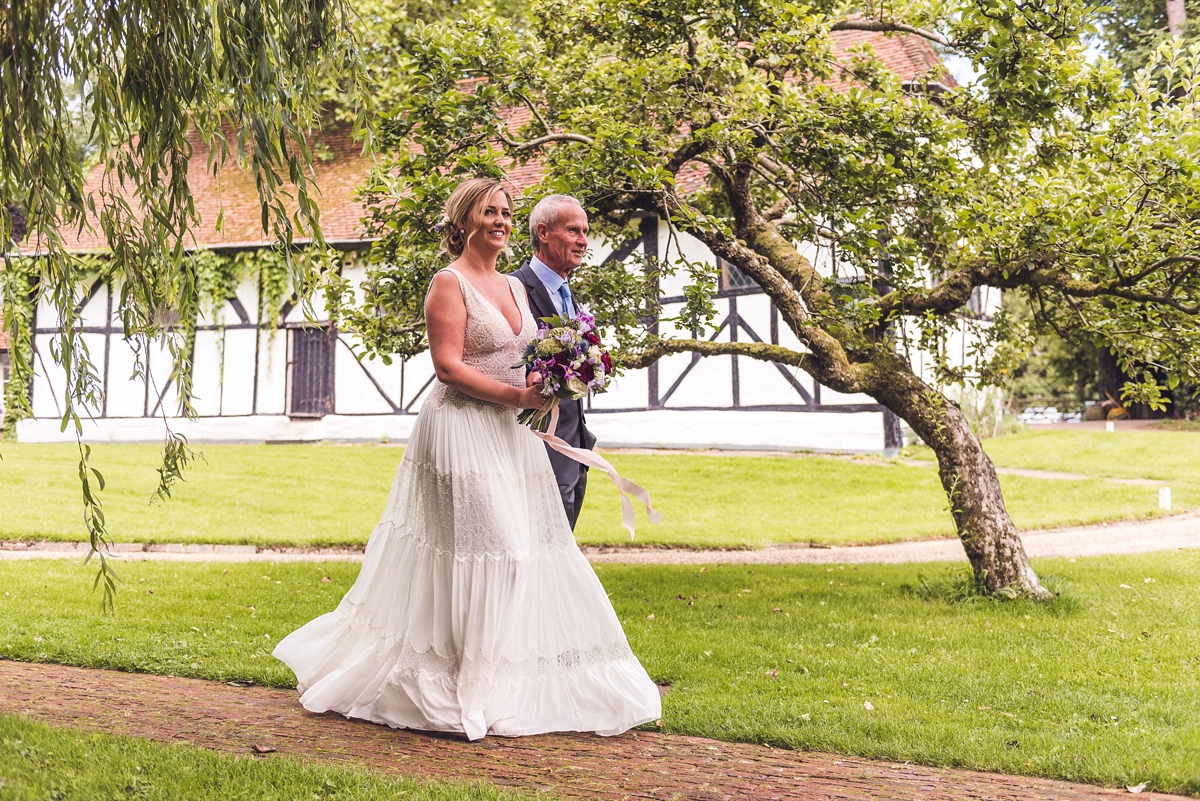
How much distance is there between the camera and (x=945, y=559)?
1072 cm

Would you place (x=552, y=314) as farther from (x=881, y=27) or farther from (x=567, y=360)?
(x=881, y=27)

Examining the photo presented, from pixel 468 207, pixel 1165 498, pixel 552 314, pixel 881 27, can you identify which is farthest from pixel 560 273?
pixel 1165 498

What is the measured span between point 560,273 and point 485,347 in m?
0.72

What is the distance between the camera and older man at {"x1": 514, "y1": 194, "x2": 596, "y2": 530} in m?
4.96

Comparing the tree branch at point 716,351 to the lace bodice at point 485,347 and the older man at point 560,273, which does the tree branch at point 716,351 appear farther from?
the lace bodice at point 485,347

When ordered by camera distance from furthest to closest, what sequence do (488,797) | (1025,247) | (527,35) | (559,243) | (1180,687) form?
(527,35), (1025,247), (1180,687), (559,243), (488,797)

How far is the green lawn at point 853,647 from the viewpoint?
458 cm

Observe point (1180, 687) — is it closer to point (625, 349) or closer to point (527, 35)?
point (625, 349)

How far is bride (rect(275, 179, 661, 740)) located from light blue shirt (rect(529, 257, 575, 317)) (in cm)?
30

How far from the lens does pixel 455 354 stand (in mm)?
4438

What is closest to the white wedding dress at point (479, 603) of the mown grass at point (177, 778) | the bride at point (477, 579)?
the bride at point (477, 579)

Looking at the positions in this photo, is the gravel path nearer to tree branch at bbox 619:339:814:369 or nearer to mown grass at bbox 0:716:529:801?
tree branch at bbox 619:339:814:369

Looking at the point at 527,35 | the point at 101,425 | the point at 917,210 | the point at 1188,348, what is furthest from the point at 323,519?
the point at 101,425

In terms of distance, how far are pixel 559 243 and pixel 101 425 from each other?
2009 centimetres
